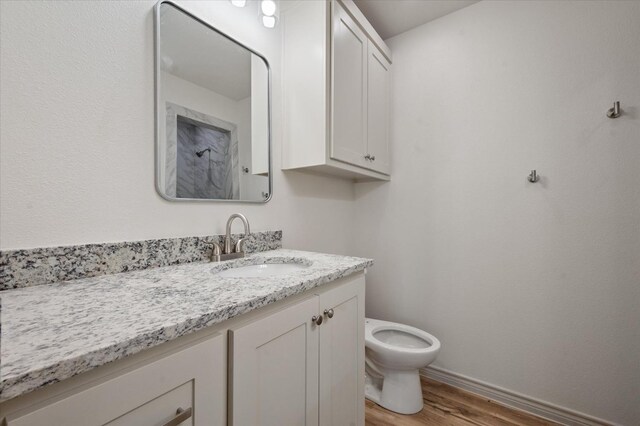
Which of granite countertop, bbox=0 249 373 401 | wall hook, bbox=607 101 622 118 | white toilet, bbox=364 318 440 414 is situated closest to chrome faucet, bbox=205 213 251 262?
granite countertop, bbox=0 249 373 401

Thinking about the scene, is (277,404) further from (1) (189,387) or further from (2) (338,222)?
(2) (338,222)

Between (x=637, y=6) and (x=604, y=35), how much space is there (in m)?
0.14

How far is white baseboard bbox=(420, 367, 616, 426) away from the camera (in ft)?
4.36

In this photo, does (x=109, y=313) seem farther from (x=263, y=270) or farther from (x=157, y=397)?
(x=263, y=270)

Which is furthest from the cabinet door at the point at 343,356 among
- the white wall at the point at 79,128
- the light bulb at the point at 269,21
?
the light bulb at the point at 269,21

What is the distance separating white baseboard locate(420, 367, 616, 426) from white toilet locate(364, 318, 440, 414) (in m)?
0.31

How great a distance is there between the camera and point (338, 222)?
1964 mm

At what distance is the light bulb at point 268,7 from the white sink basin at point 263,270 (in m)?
1.22

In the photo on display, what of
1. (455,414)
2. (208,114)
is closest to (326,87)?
(208,114)

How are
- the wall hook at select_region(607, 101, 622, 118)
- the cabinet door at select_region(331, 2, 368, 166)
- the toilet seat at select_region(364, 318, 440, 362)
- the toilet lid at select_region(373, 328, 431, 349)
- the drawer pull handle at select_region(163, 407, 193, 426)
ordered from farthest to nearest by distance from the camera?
1. the toilet lid at select_region(373, 328, 431, 349)
2. the toilet seat at select_region(364, 318, 440, 362)
3. the cabinet door at select_region(331, 2, 368, 166)
4. the wall hook at select_region(607, 101, 622, 118)
5. the drawer pull handle at select_region(163, 407, 193, 426)

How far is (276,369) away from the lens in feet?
2.29

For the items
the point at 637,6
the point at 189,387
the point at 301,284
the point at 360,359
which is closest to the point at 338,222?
the point at 360,359

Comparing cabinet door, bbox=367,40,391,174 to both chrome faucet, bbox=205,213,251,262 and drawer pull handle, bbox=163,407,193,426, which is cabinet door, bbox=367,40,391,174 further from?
drawer pull handle, bbox=163,407,193,426

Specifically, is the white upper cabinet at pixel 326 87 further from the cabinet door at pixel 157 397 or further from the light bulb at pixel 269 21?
the cabinet door at pixel 157 397
